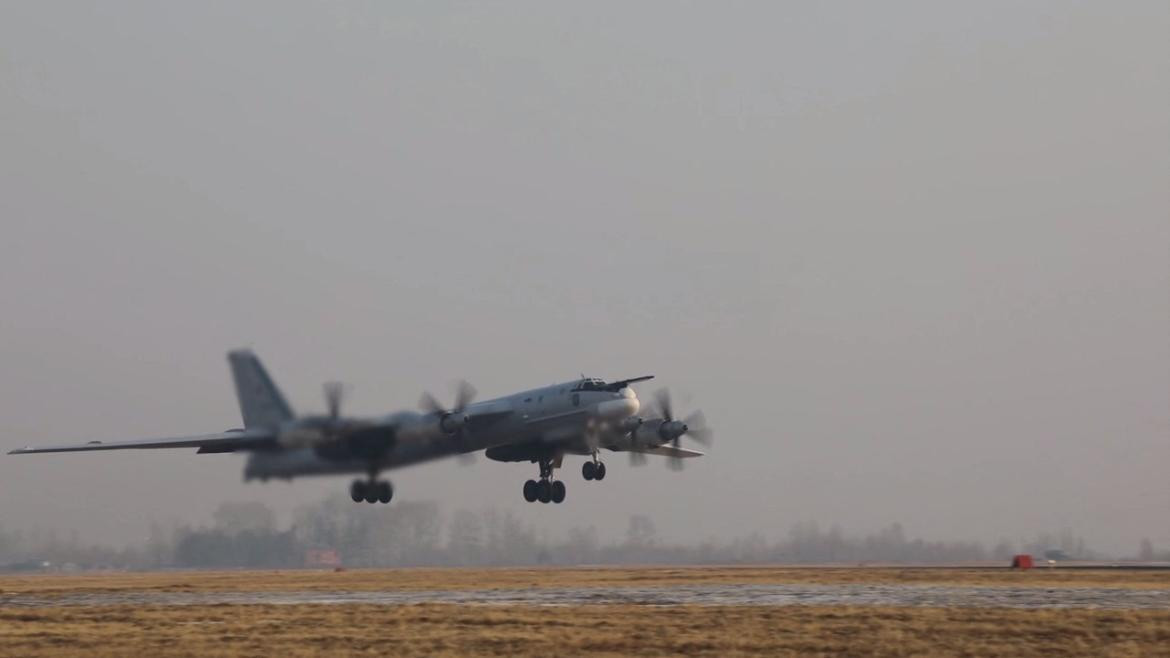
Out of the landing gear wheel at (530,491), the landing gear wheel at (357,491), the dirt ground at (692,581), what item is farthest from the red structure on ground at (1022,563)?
the landing gear wheel at (357,491)

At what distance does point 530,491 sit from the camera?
79375 millimetres

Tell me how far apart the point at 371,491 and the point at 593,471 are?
471 inches

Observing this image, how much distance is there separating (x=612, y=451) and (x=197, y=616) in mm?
41425

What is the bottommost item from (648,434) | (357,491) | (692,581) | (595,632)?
(595,632)

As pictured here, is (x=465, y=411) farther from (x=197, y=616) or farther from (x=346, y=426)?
(x=197, y=616)

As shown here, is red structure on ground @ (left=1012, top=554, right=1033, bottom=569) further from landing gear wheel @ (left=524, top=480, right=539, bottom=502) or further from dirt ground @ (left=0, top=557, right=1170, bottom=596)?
landing gear wheel @ (left=524, top=480, right=539, bottom=502)

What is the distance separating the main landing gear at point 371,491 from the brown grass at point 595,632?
29985mm

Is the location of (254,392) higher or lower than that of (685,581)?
higher

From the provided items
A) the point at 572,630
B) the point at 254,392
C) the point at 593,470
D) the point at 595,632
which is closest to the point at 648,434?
the point at 593,470

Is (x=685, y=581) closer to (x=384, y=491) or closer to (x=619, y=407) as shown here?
(x=619, y=407)

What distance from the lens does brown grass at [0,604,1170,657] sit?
34250mm

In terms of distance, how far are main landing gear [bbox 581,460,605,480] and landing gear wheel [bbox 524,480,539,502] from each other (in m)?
4.90

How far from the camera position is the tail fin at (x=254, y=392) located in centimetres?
7919

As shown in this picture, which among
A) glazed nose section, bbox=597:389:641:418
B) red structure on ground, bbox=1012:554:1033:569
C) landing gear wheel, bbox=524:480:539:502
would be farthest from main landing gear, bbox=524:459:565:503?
red structure on ground, bbox=1012:554:1033:569
